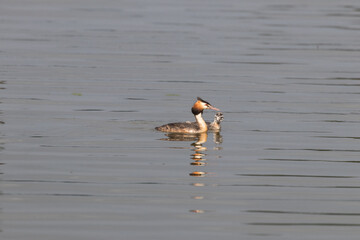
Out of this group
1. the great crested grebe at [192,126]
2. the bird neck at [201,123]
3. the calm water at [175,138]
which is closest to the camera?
the calm water at [175,138]

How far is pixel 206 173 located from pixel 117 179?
1578 millimetres

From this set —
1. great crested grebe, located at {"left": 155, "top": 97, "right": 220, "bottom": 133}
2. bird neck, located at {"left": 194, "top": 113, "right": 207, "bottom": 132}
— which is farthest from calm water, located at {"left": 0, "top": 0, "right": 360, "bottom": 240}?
bird neck, located at {"left": 194, "top": 113, "right": 207, "bottom": 132}

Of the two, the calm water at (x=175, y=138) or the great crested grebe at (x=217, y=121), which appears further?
the great crested grebe at (x=217, y=121)

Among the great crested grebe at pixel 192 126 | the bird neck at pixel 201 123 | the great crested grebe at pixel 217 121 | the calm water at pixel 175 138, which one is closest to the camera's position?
the calm water at pixel 175 138

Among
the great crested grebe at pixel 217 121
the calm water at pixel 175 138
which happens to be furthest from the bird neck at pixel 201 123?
the calm water at pixel 175 138

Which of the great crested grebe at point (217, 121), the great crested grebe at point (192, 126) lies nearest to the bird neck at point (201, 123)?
the great crested grebe at point (192, 126)

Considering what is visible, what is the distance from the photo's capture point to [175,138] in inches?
749

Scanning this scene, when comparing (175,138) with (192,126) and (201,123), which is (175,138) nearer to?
(192,126)

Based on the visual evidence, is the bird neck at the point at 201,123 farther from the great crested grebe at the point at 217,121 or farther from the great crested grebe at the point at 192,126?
the great crested grebe at the point at 217,121

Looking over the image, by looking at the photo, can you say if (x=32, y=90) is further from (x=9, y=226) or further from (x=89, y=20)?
(x=89, y=20)

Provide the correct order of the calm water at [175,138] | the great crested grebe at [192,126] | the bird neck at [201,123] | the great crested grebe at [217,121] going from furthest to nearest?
the bird neck at [201,123], the great crested grebe at [217,121], the great crested grebe at [192,126], the calm water at [175,138]

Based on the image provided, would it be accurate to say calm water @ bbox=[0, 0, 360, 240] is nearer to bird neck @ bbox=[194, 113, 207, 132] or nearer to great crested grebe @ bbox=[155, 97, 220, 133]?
great crested grebe @ bbox=[155, 97, 220, 133]

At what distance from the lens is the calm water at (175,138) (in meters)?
12.3

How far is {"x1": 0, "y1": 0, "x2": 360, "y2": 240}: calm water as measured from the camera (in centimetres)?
1234
